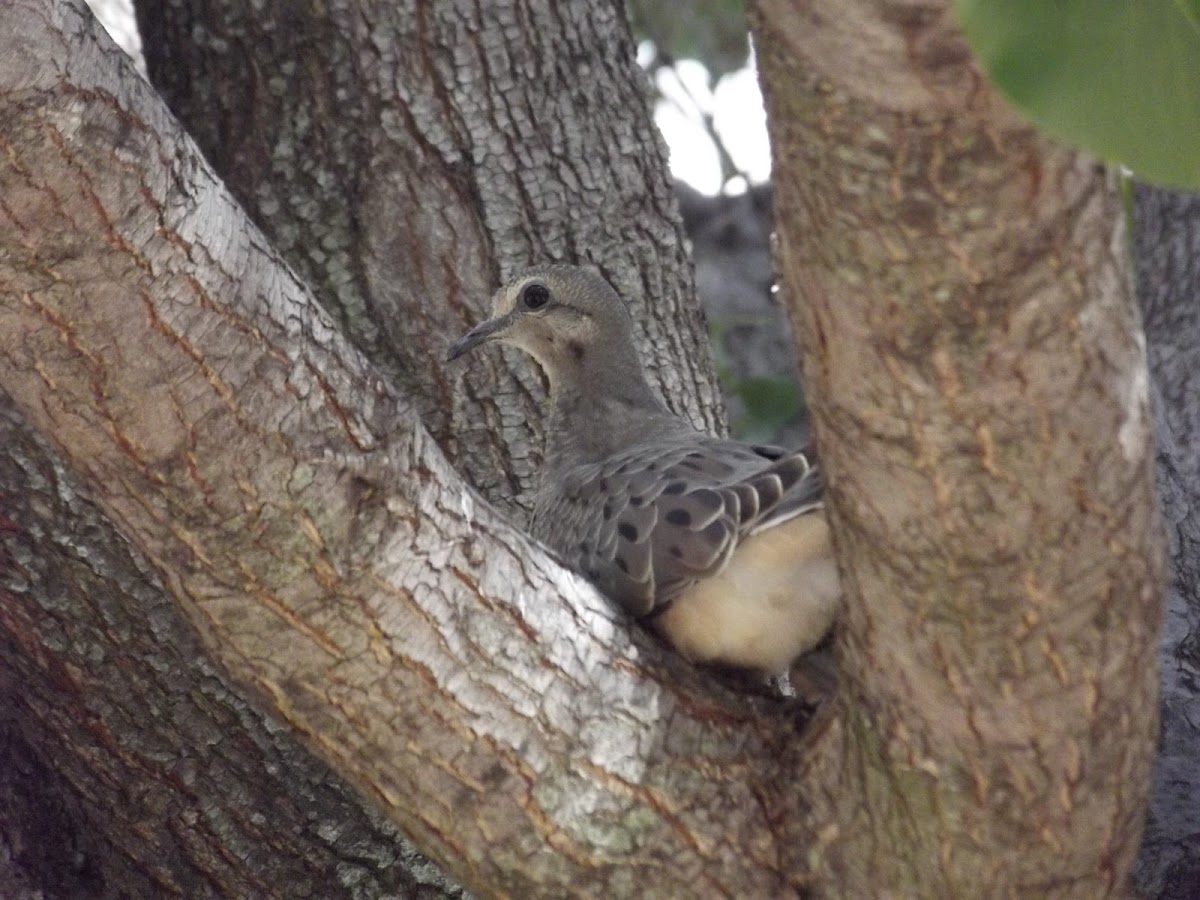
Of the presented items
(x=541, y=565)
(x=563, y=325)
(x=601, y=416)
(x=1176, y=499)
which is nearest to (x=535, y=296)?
(x=563, y=325)

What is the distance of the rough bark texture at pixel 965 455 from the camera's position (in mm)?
1402

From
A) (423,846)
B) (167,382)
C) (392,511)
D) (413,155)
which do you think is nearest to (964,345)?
(392,511)

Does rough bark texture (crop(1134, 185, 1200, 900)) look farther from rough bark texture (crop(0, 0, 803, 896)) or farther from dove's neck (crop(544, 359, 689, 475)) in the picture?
dove's neck (crop(544, 359, 689, 475))

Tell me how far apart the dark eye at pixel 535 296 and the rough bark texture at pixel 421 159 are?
0.25 feet

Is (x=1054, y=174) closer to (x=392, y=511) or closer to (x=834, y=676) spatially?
(x=392, y=511)

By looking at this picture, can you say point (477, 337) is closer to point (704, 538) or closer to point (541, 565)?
point (704, 538)

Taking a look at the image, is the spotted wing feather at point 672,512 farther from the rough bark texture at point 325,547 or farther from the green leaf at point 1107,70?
the green leaf at point 1107,70

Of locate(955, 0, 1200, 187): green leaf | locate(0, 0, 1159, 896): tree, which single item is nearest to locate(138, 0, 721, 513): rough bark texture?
locate(0, 0, 1159, 896): tree

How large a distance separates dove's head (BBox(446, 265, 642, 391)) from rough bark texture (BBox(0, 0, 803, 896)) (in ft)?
3.14

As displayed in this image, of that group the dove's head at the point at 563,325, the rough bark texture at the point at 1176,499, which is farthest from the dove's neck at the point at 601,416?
the rough bark texture at the point at 1176,499

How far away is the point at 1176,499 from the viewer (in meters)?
3.03

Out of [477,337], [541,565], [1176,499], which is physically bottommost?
[1176,499]

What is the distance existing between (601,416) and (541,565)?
1055 mm

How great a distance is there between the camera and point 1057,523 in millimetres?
1606
